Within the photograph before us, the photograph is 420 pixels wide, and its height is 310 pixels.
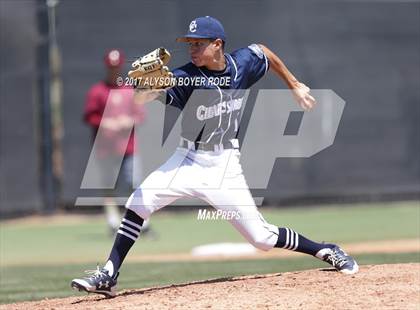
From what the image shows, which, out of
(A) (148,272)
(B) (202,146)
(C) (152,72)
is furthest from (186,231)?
(C) (152,72)

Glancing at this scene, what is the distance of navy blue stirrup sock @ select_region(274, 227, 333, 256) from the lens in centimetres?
668

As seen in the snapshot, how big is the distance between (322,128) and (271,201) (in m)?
1.45

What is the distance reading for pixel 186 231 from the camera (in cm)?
1290

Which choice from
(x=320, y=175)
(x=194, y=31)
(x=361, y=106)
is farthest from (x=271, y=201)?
(x=194, y=31)

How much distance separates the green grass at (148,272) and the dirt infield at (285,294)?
57.4 inches

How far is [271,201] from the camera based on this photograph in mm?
14812

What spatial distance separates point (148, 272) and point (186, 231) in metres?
3.71

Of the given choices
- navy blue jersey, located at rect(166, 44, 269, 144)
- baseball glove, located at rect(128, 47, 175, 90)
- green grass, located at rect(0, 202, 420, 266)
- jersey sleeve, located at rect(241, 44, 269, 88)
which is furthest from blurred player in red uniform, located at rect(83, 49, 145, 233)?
baseball glove, located at rect(128, 47, 175, 90)

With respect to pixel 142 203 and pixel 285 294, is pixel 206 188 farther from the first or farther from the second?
pixel 285 294

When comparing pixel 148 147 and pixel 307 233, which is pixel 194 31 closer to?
pixel 307 233

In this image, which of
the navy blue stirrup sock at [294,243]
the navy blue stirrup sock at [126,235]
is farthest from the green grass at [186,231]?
the navy blue stirrup sock at [294,243]

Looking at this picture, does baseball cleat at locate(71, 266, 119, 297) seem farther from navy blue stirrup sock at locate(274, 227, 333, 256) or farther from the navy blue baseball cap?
the navy blue baseball cap

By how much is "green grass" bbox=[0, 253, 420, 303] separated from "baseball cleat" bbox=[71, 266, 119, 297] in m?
1.45

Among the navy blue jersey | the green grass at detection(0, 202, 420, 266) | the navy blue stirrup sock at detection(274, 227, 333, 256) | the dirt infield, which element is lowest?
the dirt infield
